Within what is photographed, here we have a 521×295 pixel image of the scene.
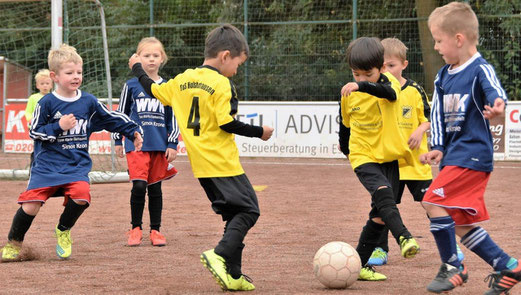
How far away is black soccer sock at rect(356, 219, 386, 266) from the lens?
5180 mm

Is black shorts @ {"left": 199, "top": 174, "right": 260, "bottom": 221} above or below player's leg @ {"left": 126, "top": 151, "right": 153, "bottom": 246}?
above

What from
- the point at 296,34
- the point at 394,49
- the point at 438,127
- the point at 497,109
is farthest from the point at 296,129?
the point at 497,109

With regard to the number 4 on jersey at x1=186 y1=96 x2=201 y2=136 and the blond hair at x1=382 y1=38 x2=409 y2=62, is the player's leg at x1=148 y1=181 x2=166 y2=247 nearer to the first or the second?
the number 4 on jersey at x1=186 y1=96 x2=201 y2=136

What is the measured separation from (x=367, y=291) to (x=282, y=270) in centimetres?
82

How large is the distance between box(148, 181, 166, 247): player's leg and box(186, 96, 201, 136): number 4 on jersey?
1.96 metres

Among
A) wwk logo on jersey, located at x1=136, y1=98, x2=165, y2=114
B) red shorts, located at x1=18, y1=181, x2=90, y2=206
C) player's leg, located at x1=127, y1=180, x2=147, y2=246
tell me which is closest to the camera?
red shorts, located at x1=18, y1=181, x2=90, y2=206

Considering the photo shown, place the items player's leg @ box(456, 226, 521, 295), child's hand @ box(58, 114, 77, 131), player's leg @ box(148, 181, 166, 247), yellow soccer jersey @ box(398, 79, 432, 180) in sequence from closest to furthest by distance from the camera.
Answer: player's leg @ box(456, 226, 521, 295), yellow soccer jersey @ box(398, 79, 432, 180), child's hand @ box(58, 114, 77, 131), player's leg @ box(148, 181, 166, 247)

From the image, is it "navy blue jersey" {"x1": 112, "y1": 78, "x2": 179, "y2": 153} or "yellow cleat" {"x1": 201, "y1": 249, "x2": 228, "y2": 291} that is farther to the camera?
"navy blue jersey" {"x1": 112, "y1": 78, "x2": 179, "y2": 153}

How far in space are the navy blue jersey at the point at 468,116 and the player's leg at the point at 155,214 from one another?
2.80 metres

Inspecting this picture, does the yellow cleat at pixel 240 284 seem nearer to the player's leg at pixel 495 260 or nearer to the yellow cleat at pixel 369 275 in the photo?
the yellow cleat at pixel 369 275

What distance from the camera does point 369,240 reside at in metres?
5.19

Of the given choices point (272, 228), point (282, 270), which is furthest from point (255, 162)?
point (282, 270)

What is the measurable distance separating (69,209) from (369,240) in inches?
84.8

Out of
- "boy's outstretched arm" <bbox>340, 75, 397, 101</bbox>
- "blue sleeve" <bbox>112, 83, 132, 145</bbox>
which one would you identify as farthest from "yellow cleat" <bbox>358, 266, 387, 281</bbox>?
"blue sleeve" <bbox>112, 83, 132, 145</bbox>
